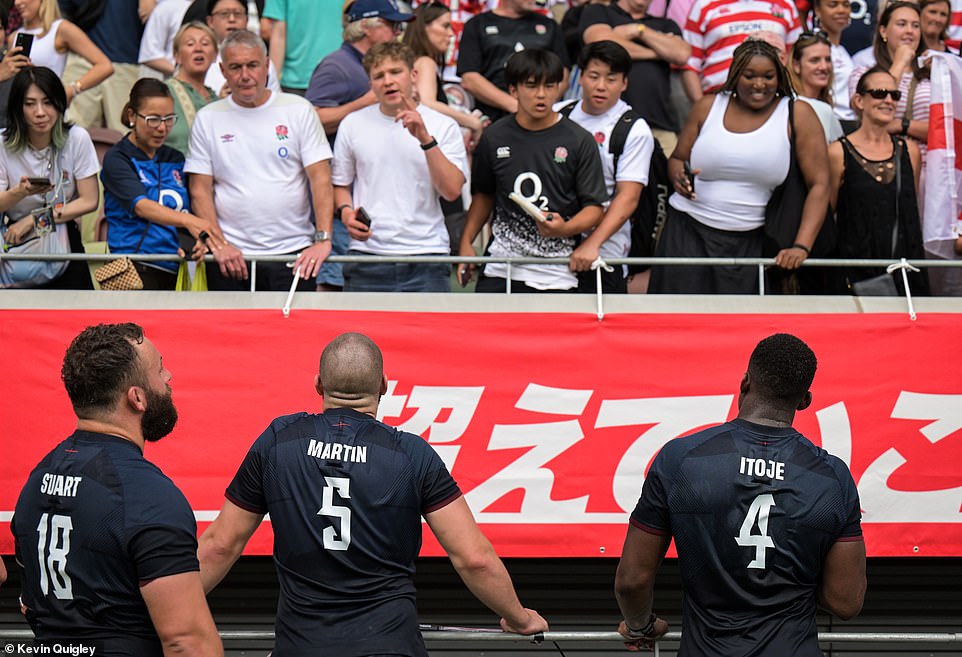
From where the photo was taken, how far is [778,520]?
181 inches

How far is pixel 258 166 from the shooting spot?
7.87 meters

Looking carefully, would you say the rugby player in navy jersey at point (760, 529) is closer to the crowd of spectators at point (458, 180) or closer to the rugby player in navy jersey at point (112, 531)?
the rugby player in navy jersey at point (112, 531)

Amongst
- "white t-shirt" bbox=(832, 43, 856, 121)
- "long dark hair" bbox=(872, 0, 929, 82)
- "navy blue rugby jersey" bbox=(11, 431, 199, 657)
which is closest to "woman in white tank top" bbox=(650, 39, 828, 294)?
"long dark hair" bbox=(872, 0, 929, 82)

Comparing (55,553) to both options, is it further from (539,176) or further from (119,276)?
(539,176)

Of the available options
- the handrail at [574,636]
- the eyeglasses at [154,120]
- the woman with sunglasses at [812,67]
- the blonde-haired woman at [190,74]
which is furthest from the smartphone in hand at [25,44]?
the woman with sunglasses at [812,67]

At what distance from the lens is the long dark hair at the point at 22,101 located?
25.2ft

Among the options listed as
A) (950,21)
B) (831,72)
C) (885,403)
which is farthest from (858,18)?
(885,403)

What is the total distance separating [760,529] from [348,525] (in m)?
1.52

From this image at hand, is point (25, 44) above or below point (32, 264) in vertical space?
above

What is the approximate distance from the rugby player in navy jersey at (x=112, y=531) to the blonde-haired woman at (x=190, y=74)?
4.39 meters

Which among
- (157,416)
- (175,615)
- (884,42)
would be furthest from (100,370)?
(884,42)

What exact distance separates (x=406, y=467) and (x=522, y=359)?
2.60m

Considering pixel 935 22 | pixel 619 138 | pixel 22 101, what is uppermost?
pixel 935 22

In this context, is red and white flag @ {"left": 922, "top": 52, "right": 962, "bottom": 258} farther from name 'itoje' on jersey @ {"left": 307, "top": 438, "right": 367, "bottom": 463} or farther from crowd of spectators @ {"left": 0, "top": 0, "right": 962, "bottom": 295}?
name 'itoje' on jersey @ {"left": 307, "top": 438, "right": 367, "bottom": 463}
